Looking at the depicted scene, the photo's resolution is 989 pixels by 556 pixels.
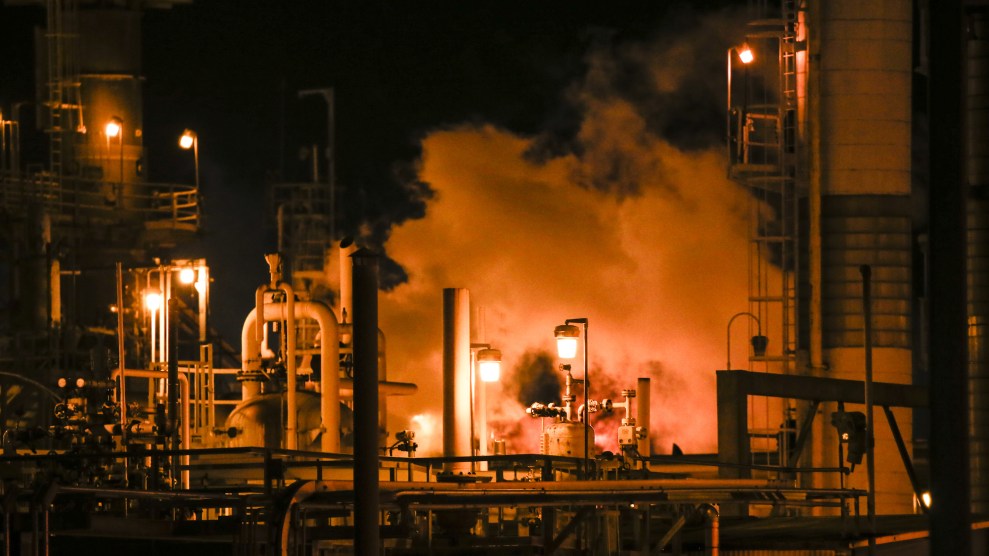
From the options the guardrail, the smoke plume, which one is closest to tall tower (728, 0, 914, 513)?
the smoke plume

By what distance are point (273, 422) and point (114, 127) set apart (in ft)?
42.8

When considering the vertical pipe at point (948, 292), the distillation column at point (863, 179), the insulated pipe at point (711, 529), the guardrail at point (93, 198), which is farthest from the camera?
the guardrail at point (93, 198)

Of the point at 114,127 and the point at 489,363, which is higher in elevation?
the point at 114,127

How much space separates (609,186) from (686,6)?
5.54 metres

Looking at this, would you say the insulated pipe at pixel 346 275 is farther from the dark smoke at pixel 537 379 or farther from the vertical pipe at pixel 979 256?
the dark smoke at pixel 537 379

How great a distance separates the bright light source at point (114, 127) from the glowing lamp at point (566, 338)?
67.8ft

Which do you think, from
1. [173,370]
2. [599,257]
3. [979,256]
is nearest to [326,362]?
[173,370]

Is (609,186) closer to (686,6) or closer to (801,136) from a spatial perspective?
(686,6)

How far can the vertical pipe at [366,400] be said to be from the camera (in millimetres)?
13133

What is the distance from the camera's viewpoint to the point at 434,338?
2005 inches

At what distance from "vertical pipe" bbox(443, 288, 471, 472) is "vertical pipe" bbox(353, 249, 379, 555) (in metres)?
14.2

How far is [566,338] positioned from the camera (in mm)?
26000

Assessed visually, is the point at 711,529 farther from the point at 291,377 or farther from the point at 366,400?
the point at 291,377

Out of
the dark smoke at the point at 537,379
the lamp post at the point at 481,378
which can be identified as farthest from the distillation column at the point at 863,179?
the dark smoke at the point at 537,379
